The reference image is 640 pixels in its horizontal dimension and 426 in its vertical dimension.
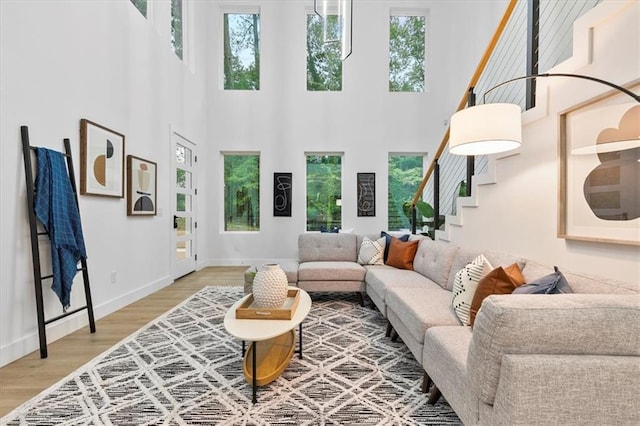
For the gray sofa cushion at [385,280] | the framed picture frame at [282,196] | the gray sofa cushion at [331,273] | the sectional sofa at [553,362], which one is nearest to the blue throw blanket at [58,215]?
the gray sofa cushion at [331,273]

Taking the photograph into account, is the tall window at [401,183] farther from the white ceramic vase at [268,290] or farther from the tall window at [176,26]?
the white ceramic vase at [268,290]

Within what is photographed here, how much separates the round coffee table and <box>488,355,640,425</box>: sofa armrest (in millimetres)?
1146

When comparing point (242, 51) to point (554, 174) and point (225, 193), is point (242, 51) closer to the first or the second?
point (225, 193)

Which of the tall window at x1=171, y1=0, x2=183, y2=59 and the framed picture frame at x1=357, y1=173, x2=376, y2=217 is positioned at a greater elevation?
the tall window at x1=171, y1=0, x2=183, y2=59

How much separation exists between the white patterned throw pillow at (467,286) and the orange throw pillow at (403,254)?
1510 mm

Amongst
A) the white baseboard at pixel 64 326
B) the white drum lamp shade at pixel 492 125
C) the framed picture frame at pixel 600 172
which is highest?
the white drum lamp shade at pixel 492 125

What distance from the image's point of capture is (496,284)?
71.4 inches

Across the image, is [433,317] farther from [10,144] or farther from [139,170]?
[139,170]

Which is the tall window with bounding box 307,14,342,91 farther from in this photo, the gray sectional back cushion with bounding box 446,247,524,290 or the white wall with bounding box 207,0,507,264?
the gray sectional back cushion with bounding box 446,247,524,290

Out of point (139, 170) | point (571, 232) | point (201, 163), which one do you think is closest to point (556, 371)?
point (571, 232)

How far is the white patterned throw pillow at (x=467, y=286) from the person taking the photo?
1960 mm

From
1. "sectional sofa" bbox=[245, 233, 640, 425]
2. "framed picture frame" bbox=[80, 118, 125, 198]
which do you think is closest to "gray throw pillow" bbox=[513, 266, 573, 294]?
"sectional sofa" bbox=[245, 233, 640, 425]

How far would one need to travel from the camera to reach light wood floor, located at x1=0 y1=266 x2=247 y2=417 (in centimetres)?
191

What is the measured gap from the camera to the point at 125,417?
1.67 m
